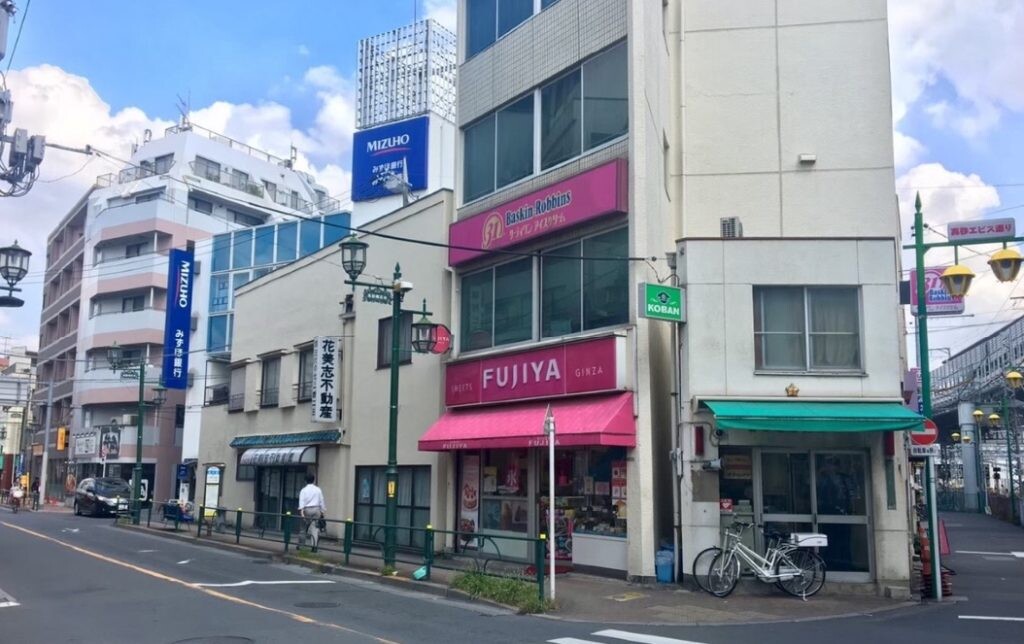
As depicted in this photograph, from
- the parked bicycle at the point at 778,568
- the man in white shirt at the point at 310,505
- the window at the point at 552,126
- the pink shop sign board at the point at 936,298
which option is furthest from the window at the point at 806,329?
the man in white shirt at the point at 310,505

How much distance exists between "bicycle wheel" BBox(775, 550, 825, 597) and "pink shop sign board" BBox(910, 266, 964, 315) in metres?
5.03

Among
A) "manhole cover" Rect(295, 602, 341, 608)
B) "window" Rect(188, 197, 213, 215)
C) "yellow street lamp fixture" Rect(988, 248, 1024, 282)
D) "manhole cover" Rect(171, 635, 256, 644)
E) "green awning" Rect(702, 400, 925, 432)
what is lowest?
"manhole cover" Rect(295, 602, 341, 608)

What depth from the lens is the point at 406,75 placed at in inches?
2053

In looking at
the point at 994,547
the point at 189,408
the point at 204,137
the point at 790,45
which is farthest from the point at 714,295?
the point at 204,137

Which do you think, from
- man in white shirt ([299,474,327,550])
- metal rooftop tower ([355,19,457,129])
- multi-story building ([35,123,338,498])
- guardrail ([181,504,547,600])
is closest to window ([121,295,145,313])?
multi-story building ([35,123,338,498])

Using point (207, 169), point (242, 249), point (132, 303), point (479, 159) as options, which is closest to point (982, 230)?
point (479, 159)

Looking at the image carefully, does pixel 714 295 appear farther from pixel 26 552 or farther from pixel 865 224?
pixel 26 552

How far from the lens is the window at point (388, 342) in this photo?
77.0 feet

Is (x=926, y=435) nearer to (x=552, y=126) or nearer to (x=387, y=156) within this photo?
(x=552, y=126)

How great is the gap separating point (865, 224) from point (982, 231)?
3.08 metres

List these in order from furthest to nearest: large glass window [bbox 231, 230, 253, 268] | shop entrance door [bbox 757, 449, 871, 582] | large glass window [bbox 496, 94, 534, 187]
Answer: large glass window [bbox 231, 230, 253, 268], large glass window [bbox 496, 94, 534, 187], shop entrance door [bbox 757, 449, 871, 582]

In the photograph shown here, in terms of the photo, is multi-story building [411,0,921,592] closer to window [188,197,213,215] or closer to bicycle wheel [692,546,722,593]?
bicycle wheel [692,546,722,593]

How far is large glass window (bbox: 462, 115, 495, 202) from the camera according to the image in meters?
21.3

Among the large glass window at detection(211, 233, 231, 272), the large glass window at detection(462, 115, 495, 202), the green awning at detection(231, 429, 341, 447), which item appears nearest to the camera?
the large glass window at detection(462, 115, 495, 202)
